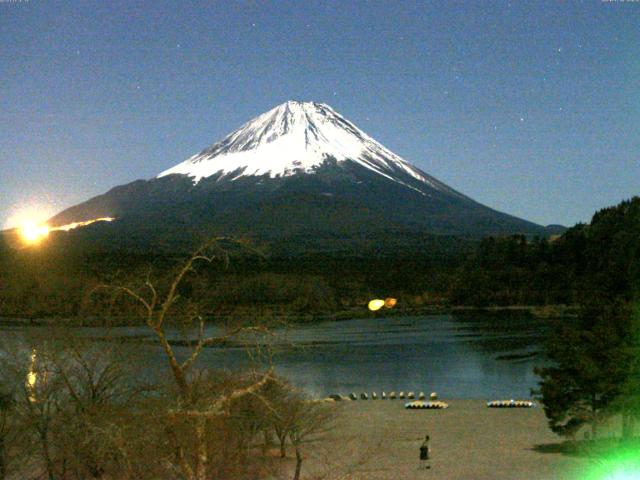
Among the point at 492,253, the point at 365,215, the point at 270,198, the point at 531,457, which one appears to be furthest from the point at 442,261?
the point at 531,457

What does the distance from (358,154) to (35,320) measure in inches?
3960

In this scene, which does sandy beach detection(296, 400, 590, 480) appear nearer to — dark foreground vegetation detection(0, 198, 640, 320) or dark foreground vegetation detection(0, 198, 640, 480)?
dark foreground vegetation detection(0, 198, 640, 480)

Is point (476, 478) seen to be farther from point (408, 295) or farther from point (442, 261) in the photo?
point (442, 261)

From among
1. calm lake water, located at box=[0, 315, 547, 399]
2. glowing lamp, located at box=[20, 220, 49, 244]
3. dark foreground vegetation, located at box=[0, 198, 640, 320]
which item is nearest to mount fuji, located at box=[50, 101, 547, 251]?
dark foreground vegetation, located at box=[0, 198, 640, 320]

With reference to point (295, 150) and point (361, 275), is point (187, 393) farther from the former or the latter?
point (295, 150)

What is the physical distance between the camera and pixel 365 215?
12669 cm

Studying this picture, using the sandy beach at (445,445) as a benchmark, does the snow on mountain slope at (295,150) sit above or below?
above

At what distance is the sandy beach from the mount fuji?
75.7m

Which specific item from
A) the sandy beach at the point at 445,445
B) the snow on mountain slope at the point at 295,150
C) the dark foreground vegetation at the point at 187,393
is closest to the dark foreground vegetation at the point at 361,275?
the dark foreground vegetation at the point at 187,393

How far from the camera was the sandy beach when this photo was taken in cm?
1553

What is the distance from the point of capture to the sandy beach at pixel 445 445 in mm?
15531

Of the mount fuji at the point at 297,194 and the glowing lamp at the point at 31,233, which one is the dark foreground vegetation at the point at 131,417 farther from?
the mount fuji at the point at 297,194

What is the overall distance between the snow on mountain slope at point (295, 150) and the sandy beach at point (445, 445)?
117580 mm

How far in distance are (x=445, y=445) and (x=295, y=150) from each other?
449 feet
